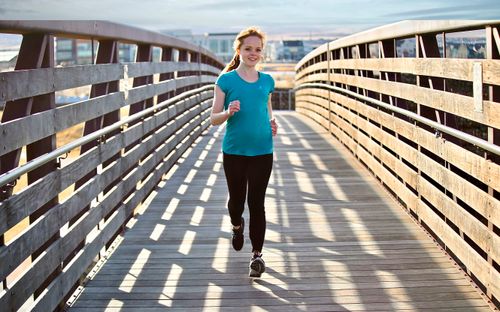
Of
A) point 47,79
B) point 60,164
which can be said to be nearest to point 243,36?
point 47,79

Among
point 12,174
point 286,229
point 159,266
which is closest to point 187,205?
point 286,229

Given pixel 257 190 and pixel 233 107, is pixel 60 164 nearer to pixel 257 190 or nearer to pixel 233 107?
pixel 233 107

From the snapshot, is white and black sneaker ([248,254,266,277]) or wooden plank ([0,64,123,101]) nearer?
wooden plank ([0,64,123,101])

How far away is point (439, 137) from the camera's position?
17.4ft

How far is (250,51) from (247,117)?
416mm

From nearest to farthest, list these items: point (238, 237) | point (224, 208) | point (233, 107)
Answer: point (233, 107) → point (238, 237) → point (224, 208)

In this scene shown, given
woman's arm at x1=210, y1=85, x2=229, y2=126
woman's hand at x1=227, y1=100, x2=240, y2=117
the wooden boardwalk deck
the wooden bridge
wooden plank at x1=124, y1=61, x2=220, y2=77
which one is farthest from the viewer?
wooden plank at x1=124, y1=61, x2=220, y2=77

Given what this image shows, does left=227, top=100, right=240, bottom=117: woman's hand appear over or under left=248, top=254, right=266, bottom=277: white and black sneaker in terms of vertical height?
over

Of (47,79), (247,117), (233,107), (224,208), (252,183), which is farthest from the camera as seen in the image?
(224,208)

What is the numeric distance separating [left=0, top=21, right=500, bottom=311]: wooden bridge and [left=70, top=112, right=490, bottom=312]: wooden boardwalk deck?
16 mm

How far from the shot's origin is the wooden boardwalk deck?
4391 millimetres

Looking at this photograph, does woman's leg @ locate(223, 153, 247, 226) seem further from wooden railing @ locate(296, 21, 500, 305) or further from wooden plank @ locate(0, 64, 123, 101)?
wooden railing @ locate(296, 21, 500, 305)

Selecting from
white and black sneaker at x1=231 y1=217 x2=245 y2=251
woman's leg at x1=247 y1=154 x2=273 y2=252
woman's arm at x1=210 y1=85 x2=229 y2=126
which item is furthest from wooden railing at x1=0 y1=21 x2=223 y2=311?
woman's leg at x1=247 y1=154 x2=273 y2=252

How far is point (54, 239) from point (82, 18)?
1.58 m
